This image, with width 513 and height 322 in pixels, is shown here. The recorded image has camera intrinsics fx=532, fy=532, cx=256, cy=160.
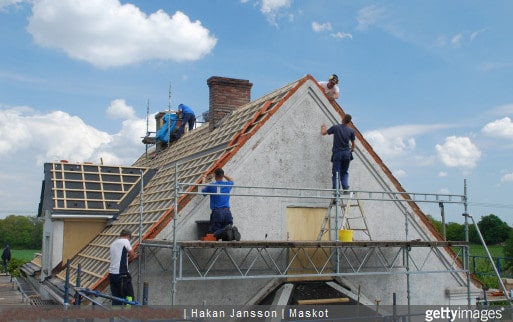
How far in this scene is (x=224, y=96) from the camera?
16.3 meters

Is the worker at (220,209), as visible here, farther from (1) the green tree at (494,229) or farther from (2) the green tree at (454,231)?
(1) the green tree at (494,229)

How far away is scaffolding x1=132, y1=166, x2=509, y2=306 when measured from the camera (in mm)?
9859

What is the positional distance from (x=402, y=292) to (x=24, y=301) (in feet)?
29.6

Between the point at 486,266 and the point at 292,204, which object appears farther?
the point at 486,266

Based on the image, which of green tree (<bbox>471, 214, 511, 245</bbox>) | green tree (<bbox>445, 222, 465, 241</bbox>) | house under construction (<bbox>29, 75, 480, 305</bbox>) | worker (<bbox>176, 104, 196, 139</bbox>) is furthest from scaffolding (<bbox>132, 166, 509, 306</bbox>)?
green tree (<bbox>471, 214, 511, 245</bbox>)

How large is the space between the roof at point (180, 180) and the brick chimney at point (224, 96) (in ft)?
3.01

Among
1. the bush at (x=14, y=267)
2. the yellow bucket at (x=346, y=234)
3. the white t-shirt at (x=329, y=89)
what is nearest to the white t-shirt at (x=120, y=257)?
the yellow bucket at (x=346, y=234)

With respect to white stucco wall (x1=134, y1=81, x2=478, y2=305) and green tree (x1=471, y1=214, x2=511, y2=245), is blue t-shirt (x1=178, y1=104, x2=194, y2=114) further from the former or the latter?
green tree (x1=471, y1=214, x2=511, y2=245)

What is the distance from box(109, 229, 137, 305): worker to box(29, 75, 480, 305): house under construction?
52 cm

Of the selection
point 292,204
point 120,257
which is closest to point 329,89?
point 292,204

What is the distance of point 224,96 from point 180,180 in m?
4.50

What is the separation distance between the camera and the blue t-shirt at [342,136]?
11750 mm

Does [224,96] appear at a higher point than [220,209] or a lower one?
higher

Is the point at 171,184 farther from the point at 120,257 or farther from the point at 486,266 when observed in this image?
the point at 486,266
